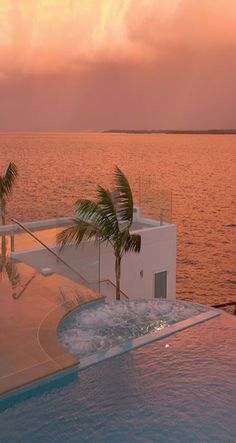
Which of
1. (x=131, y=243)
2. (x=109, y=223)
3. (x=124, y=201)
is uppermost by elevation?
(x=124, y=201)

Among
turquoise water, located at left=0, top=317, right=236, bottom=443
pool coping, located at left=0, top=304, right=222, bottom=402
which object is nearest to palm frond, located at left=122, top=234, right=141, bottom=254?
pool coping, located at left=0, top=304, right=222, bottom=402

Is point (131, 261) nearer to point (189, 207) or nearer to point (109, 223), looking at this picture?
point (109, 223)

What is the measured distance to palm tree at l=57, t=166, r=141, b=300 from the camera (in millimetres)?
11617

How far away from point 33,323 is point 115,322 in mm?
1435

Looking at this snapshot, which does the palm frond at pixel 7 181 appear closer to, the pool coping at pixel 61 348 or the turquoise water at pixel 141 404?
the pool coping at pixel 61 348

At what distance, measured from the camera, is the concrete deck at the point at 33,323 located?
23.2 feet

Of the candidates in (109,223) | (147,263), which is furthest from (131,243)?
(147,263)

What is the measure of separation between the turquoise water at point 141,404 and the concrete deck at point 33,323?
14.9 inches

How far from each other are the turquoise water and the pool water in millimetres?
525

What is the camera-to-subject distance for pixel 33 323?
860 cm

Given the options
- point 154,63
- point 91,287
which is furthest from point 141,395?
point 154,63

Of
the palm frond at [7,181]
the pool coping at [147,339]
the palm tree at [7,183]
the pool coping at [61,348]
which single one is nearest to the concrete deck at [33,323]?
the pool coping at [61,348]

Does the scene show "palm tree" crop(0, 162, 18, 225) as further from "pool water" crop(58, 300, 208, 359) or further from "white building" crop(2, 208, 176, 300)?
"pool water" crop(58, 300, 208, 359)

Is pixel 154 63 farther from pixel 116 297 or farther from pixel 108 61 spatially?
pixel 116 297
